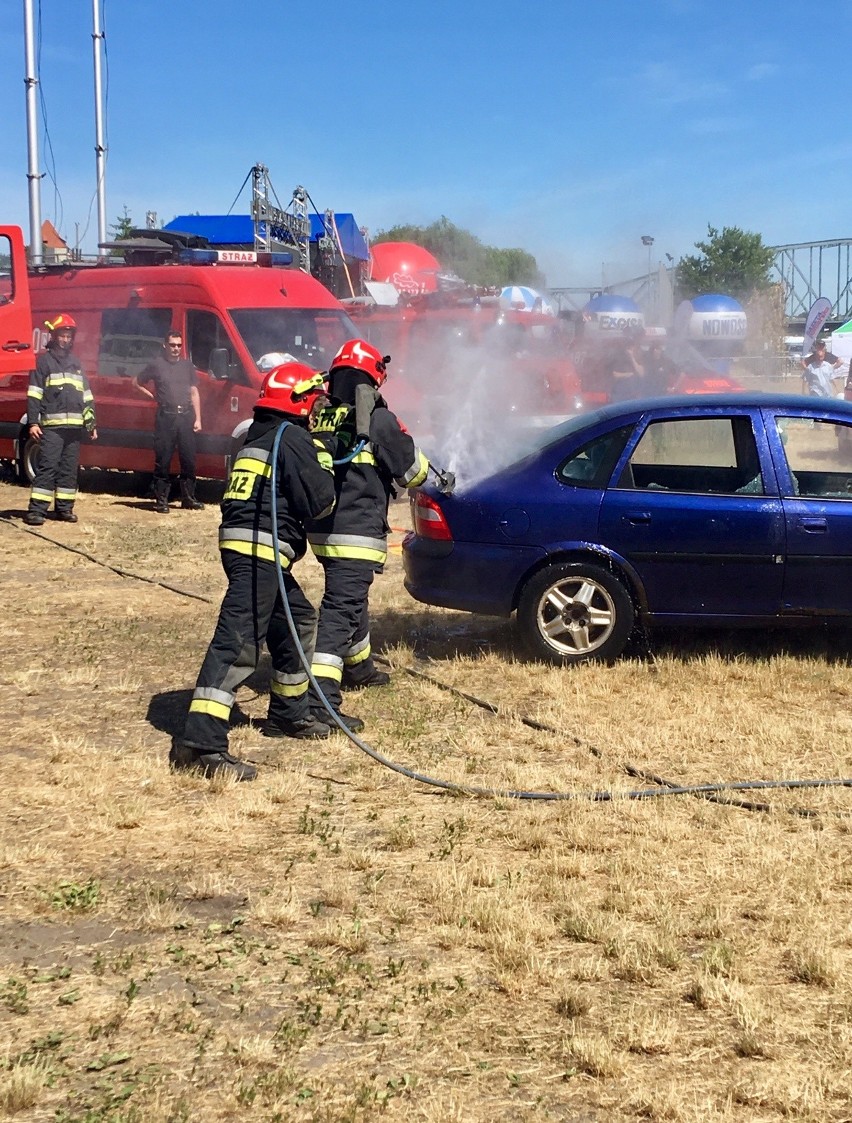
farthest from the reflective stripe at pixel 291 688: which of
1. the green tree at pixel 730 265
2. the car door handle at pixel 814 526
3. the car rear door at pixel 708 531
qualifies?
the green tree at pixel 730 265

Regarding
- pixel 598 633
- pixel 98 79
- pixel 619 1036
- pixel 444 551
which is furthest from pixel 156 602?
pixel 98 79

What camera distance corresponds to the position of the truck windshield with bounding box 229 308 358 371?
13734 mm

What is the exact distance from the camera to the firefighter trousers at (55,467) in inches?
492

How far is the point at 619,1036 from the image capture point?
3.27 meters

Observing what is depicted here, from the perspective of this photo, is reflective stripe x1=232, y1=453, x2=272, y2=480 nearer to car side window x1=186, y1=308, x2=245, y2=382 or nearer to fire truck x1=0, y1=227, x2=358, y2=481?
fire truck x1=0, y1=227, x2=358, y2=481

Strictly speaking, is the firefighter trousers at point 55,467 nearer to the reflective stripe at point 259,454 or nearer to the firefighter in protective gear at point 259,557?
the firefighter in protective gear at point 259,557

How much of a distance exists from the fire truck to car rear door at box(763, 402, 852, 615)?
7.53m

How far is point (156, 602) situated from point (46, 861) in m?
4.75

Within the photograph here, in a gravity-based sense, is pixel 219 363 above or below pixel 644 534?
above

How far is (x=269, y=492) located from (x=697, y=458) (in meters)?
2.96

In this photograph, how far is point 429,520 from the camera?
23.3 feet

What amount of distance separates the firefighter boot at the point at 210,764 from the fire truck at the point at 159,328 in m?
8.24

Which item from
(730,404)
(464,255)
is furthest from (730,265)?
(730,404)

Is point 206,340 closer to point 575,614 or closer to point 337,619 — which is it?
point 575,614
